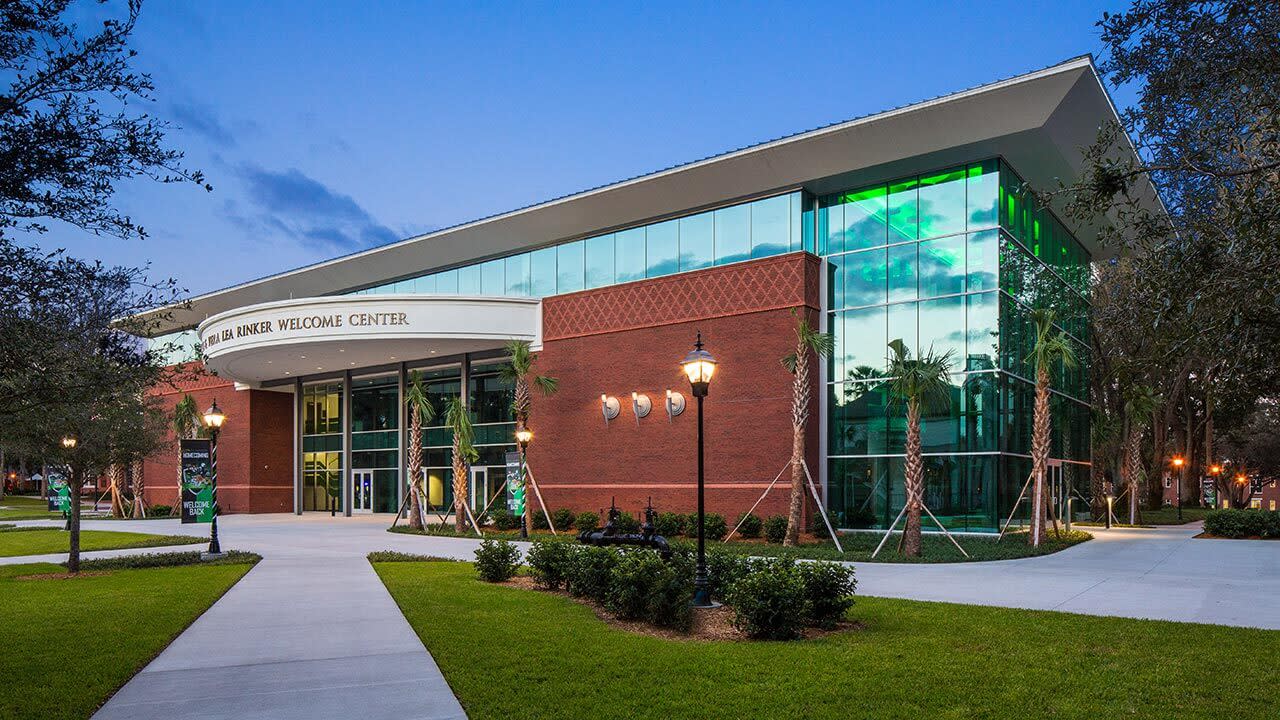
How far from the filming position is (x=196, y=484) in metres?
29.2

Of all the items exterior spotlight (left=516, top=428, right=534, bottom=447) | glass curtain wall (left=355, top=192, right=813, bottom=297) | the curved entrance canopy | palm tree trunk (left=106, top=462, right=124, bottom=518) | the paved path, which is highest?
glass curtain wall (left=355, top=192, right=813, bottom=297)

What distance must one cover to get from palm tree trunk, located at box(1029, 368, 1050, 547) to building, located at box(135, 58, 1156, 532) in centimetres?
216

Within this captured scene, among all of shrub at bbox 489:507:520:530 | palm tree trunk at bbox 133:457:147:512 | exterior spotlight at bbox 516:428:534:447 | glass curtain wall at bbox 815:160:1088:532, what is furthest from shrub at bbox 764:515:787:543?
palm tree trunk at bbox 133:457:147:512

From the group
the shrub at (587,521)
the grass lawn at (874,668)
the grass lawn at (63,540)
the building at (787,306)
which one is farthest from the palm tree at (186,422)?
the grass lawn at (874,668)

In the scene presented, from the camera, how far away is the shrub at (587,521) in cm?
3106

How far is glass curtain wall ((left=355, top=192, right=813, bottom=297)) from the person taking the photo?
30.7 metres

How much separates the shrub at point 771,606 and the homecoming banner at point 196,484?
19.0 meters

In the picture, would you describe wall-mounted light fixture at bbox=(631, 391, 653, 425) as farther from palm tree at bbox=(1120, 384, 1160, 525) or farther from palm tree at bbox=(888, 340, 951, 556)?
palm tree at bbox=(1120, 384, 1160, 525)

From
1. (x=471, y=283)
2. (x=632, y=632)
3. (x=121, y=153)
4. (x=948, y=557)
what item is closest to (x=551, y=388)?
(x=471, y=283)

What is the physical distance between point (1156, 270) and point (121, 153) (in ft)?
30.3

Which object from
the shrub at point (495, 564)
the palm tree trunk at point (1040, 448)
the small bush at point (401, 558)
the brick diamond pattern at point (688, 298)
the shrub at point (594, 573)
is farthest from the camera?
the brick diamond pattern at point (688, 298)

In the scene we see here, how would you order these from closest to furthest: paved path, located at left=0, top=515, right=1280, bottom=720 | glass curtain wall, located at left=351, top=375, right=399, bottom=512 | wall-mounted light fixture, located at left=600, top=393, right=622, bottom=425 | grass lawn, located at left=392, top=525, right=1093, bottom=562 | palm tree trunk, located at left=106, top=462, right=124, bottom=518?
1. paved path, located at left=0, top=515, right=1280, bottom=720
2. grass lawn, located at left=392, top=525, right=1093, bottom=562
3. wall-mounted light fixture, located at left=600, top=393, right=622, bottom=425
4. glass curtain wall, located at left=351, top=375, right=399, bottom=512
5. palm tree trunk, located at left=106, top=462, right=124, bottom=518

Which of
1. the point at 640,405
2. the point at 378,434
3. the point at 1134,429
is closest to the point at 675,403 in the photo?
the point at 640,405

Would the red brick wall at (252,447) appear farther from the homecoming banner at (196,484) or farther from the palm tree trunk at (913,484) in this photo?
the palm tree trunk at (913,484)
